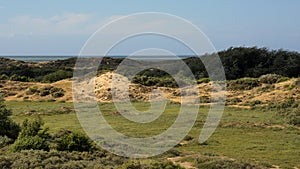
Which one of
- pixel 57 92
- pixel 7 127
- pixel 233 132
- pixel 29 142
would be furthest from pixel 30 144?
pixel 57 92

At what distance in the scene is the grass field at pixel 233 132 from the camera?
1605cm

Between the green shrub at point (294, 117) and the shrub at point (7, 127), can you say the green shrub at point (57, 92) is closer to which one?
the green shrub at point (294, 117)

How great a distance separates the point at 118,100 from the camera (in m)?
34.3

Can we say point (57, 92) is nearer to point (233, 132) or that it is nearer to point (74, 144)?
point (233, 132)

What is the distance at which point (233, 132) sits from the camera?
2172 cm

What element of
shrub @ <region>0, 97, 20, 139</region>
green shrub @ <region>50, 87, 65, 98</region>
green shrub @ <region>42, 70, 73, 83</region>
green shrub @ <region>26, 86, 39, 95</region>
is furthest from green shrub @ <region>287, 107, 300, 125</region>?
green shrub @ <region>42, 70, 73, 83</region>

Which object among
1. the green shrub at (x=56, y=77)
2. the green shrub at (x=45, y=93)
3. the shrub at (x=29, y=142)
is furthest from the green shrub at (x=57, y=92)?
the shrub at (x=29, y=142)

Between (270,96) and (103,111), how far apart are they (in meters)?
14.0

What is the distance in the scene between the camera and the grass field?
1605 cm

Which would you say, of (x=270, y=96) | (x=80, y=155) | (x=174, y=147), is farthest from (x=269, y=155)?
(x=270, y=96)

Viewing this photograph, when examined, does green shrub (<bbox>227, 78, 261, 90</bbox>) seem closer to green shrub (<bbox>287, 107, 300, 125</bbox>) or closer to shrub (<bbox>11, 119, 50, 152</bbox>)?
green shrub (<bbox>287, 107, 300, 125</bbox>)

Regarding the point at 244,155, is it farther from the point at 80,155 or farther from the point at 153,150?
the point at 80,155

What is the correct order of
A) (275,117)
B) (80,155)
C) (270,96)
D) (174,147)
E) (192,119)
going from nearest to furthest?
(80,155) < (174,147) < (192,119) < (275,117) < (270,96)

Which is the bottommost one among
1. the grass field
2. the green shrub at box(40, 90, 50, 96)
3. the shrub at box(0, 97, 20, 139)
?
the green shrub at box(40, 90, 50, 96)
